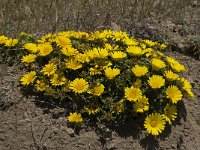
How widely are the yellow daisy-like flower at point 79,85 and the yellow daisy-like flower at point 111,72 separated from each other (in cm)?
19

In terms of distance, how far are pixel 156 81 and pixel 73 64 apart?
2.33 feet

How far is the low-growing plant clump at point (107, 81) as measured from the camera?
3338mm

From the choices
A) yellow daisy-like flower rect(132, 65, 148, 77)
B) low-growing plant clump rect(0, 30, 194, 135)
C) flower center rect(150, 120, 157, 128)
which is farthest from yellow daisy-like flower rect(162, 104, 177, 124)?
yellow daisy-like flower rect(132, 65, 148, 77)

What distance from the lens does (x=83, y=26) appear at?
4.99 m

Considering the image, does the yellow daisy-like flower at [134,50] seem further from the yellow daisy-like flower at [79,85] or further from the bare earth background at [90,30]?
the bare earth background at [90,30]

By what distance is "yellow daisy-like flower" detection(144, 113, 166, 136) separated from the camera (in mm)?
3320

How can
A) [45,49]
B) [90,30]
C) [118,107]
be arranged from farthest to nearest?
[90,30], [45,49], [118,107]

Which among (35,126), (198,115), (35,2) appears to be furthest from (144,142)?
(35,2)

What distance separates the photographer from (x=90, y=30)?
4.94 meters

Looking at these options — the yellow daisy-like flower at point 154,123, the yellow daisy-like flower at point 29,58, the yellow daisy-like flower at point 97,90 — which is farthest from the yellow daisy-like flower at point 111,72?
the yellow daisy-like flower at point 29,58

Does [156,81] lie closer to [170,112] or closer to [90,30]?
[170,112]

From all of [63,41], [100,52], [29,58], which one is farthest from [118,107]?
[29,58]

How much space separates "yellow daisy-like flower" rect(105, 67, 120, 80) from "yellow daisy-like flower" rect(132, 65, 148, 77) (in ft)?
0.46

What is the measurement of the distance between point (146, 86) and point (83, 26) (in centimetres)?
181
